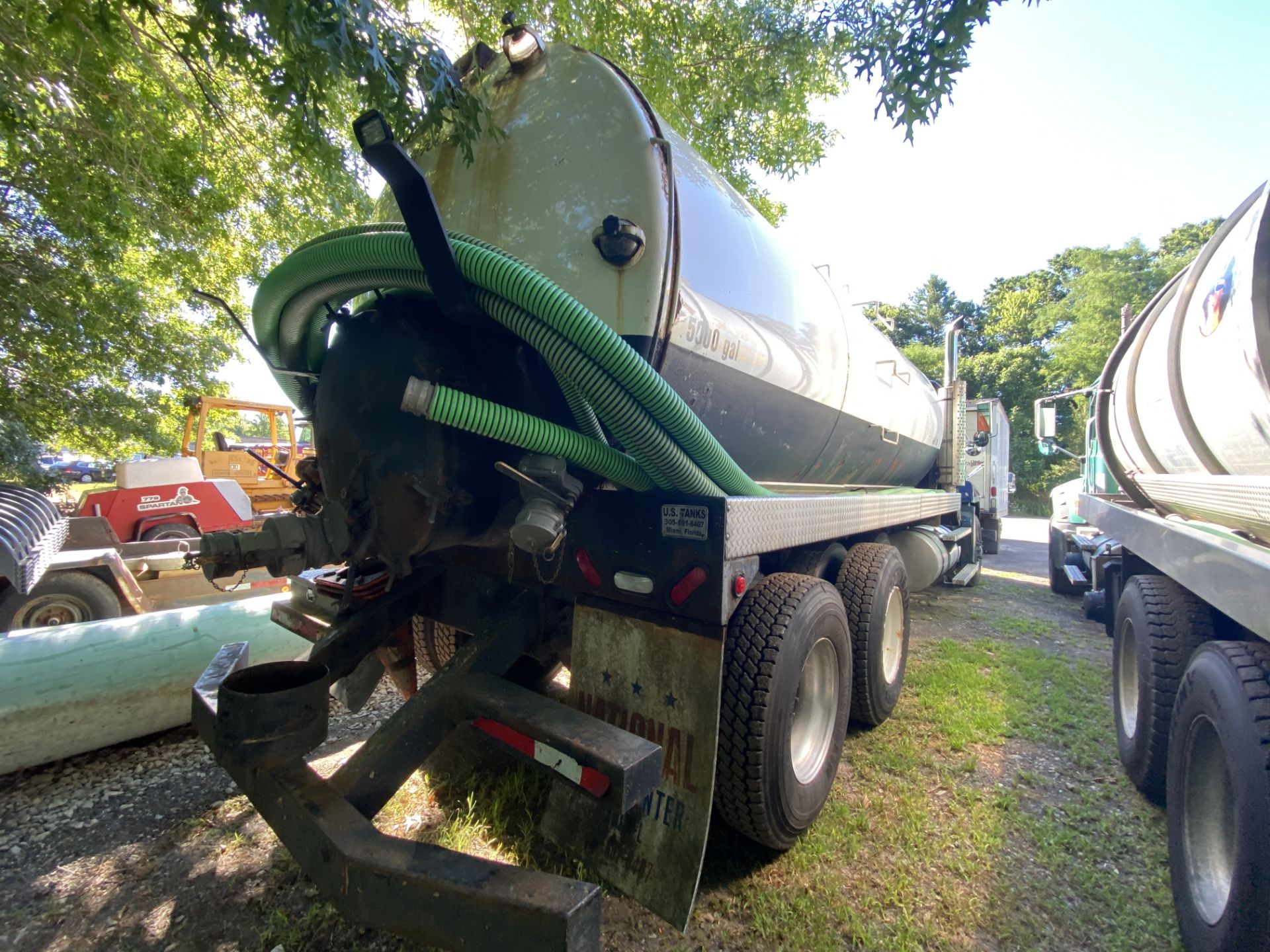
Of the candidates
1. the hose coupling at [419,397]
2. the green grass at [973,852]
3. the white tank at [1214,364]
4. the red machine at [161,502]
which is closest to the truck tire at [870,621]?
the green grass at [973,852]

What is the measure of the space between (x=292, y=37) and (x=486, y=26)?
3.92m

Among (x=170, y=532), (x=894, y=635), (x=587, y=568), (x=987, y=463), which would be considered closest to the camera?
(x=587, y=568)

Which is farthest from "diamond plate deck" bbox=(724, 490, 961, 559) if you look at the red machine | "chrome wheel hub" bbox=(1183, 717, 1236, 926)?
the red machine

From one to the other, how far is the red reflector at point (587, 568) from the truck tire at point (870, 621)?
157 centimetres

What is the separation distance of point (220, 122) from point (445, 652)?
5626mm

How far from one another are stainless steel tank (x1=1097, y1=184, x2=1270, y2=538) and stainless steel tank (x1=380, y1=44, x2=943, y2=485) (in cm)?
152

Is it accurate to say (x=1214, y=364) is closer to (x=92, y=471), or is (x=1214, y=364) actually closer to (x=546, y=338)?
(x=546, y=338)

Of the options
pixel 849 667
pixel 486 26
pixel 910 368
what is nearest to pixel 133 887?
pixel 849 667

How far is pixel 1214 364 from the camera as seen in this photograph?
2445mm

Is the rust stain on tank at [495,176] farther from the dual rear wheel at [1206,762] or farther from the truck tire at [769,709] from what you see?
the dual rear wheel at [1206,762]

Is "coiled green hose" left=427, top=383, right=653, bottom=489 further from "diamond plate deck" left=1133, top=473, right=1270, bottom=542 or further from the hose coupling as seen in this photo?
"diamond plate deck" left=1133, top=473, right=1270, bottom=542

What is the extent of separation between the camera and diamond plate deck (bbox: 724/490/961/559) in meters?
2.02

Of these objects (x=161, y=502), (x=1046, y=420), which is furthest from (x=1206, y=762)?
(x=161, y=502)

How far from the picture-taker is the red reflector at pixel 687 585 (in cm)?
197
